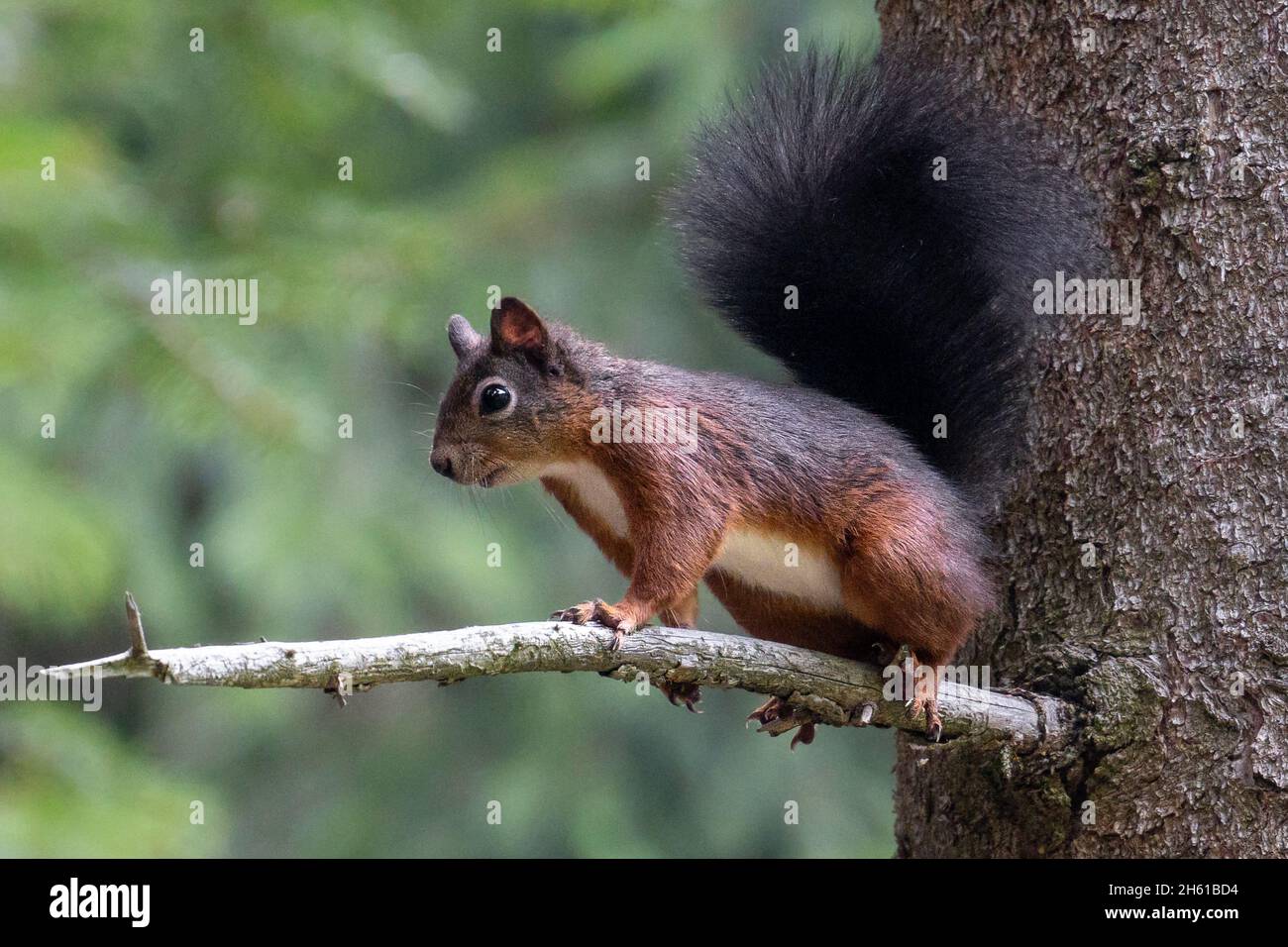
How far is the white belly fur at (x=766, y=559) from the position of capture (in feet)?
6.10

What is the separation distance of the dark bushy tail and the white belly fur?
26cm

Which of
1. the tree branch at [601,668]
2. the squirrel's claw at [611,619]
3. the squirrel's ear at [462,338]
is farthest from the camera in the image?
the squirrel's ear at [462,338]

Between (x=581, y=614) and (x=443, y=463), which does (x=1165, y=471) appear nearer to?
(x=581, y=614)

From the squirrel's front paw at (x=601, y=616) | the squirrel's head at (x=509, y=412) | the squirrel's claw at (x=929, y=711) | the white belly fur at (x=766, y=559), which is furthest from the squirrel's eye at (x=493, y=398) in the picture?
the squirrel's claw at (x=929, y=711)

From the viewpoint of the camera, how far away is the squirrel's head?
1913 mm

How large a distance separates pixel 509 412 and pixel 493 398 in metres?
0.03

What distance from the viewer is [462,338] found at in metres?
2.05

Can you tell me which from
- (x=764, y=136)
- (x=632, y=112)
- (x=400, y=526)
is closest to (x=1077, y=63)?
(x=764, y=136)

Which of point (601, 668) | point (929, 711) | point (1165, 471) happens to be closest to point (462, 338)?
point (601, 668)

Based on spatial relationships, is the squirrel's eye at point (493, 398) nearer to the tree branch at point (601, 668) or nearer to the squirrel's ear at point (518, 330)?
the squirrel's ear at point (518, 330)

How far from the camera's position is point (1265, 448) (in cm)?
171

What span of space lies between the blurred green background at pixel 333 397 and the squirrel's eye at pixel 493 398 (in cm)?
26

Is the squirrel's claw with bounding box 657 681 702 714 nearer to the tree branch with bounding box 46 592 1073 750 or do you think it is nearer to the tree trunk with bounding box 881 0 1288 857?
the tree branch with bounding box 46 592 1073 750
